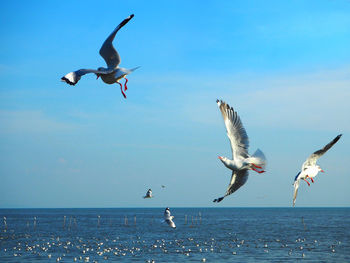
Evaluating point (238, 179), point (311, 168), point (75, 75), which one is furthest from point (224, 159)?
point (75, 75)

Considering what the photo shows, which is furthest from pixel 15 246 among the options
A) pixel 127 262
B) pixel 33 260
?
pixel 127 262

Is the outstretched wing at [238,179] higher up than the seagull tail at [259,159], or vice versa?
the seagull tail at [259,159]

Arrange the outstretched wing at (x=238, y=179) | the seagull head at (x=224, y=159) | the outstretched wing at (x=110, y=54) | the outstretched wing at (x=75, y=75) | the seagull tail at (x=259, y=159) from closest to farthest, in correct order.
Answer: the outstretched wing at (x=75, y=75) < the outstretched wing at (x=110, y=54) < the seagull head at (x=224, y=159) < the seagull tail at (x=259, y=159) < the outstretched wing at (x=238, y=179)

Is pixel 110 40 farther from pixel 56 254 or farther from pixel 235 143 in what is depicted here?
pixel 56 254

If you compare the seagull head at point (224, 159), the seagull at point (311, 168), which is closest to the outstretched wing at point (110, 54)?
the seagull head at point (224, 159)

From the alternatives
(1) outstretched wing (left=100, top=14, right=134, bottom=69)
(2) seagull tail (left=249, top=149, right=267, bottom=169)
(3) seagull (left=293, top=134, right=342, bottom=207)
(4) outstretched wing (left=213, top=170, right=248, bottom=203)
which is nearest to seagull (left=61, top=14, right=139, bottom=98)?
(1) outstretched wing (left=100, top=14, right=134, bottom=69)

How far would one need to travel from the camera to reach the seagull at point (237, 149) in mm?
10000

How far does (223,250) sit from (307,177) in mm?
43197

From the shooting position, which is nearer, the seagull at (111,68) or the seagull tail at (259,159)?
the seagull at (111,68)

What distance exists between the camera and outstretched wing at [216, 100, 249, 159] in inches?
408

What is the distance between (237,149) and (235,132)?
355 millimetres

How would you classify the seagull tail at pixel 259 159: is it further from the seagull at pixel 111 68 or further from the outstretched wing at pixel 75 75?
the outstretched wing at pixel 75 75

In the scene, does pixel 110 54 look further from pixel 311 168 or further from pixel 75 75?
pixel 311 168

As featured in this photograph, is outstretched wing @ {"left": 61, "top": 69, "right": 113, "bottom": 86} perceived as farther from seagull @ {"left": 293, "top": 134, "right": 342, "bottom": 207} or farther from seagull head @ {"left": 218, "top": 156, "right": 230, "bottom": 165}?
seagull @ {"left": 293, "top": 134, "right": 342, "bottom": 207}
